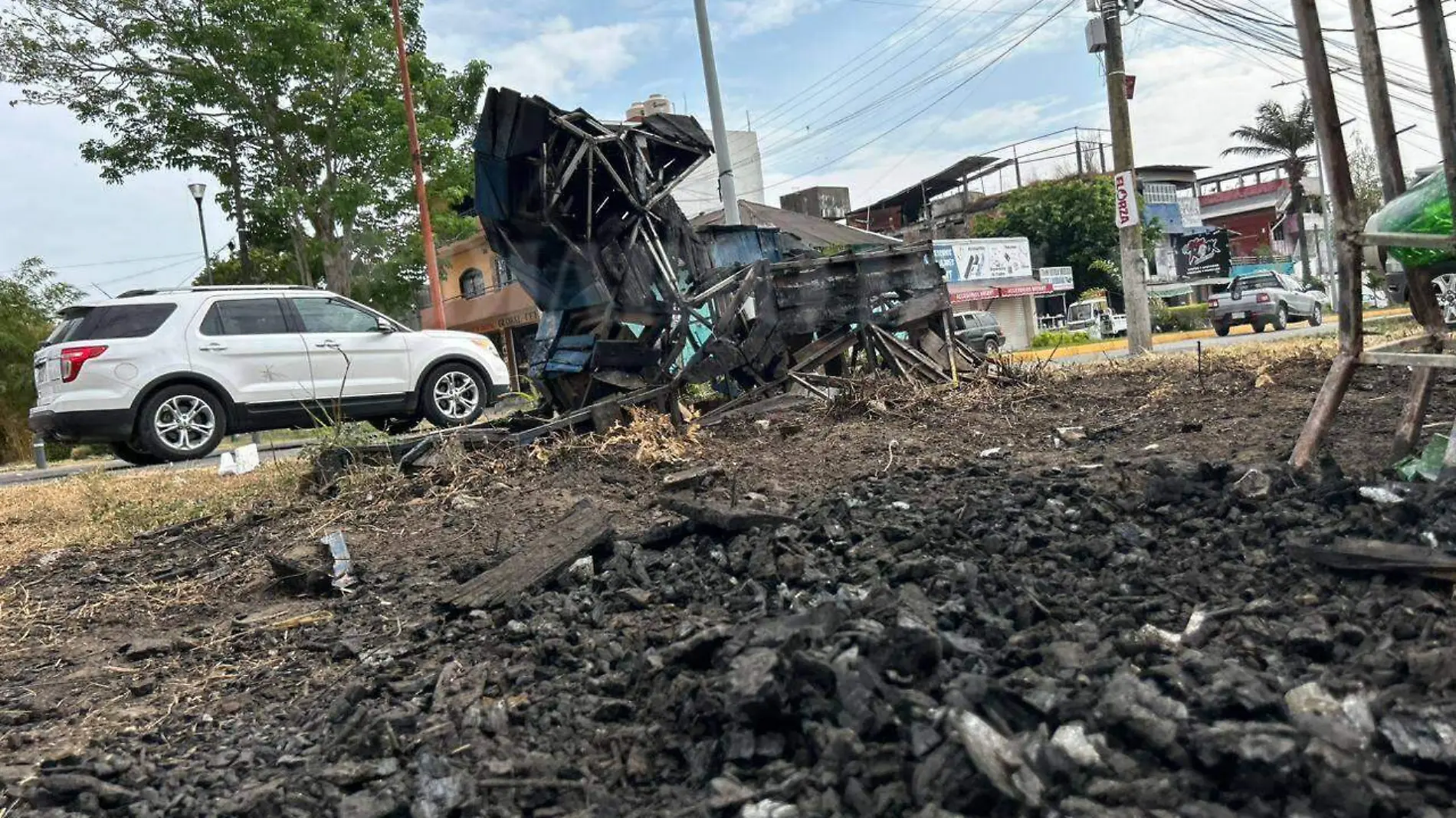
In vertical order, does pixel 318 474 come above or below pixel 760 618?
above

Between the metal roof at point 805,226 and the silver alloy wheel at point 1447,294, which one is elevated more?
the metal roof at point 805,226

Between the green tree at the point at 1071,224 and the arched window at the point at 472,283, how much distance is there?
23378 millimetres

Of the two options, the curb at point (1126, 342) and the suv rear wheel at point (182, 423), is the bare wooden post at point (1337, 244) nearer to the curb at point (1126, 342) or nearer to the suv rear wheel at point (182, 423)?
the suv rear wheel at point (182, 423)

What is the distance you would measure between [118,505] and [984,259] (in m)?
32.2

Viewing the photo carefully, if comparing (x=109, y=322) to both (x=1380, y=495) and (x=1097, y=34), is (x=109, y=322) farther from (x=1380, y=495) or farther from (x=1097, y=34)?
(x=1097, y=34)

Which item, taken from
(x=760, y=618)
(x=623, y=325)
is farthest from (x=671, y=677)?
A: (x=623, y=325)

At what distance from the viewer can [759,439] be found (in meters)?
6.49

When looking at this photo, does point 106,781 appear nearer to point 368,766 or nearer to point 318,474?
point 368,766

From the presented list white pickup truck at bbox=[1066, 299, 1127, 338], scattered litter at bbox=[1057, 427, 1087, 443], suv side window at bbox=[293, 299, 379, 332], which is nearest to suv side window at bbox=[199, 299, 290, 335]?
suv side window at bbox=[293, 299, 379, 332]

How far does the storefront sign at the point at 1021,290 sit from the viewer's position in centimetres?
3456

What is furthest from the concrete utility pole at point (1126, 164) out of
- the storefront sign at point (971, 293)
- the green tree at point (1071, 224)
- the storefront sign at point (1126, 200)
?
the green tree at point (1071, 224)

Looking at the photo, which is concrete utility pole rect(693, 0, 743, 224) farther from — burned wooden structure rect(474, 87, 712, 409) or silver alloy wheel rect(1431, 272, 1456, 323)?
silver alloy wheel rect(1431, 272, 1456, 323)

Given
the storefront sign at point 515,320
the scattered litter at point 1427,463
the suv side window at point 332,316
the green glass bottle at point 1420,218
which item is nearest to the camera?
the scattered litter at point 1427,463

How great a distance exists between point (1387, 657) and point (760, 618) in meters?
1.50
